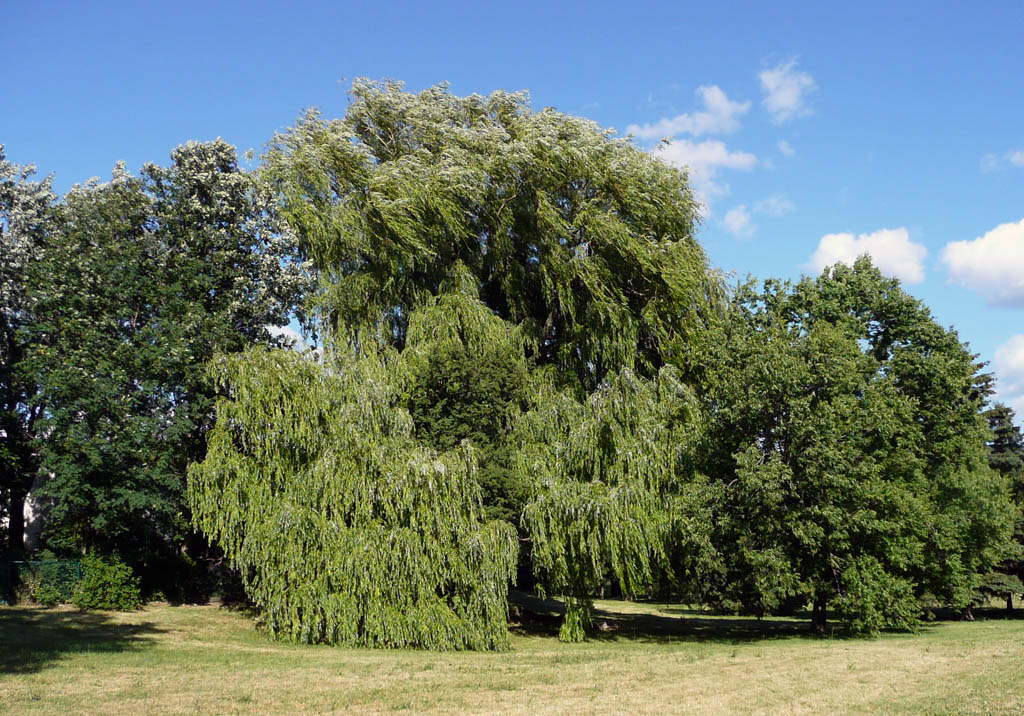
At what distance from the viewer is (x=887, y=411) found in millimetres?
20484

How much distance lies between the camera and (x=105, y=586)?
866 inches

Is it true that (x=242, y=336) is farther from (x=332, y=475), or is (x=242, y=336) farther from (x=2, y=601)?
(x=2, y=601)

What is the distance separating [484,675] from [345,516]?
6304 mm

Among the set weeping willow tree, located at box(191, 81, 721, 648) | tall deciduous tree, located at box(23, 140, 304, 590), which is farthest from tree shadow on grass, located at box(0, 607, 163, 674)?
weeping willow tree, located at box(191, 81, 721, 648)

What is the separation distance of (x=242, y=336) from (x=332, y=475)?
8.35 meters

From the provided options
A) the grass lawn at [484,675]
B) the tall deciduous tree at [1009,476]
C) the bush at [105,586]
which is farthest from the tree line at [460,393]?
the tall deciduous tree at [1009,476]

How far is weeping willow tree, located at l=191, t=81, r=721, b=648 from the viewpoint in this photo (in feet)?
58.1

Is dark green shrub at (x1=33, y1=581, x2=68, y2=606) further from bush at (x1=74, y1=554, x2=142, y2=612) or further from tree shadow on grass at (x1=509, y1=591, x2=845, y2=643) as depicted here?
tree shadow on grass at (x1=509, y1=591, x2=845, y2=643)

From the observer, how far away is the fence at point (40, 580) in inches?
857

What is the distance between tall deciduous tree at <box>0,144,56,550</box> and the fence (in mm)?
4025

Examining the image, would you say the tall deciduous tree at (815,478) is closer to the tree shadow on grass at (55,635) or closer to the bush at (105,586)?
the tree shadow on grass at (55,635)

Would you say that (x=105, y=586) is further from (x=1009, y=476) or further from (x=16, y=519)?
(x=1009, y=476)

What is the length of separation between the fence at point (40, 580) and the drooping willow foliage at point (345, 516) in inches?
242

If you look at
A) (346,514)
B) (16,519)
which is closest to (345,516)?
(346,514)
